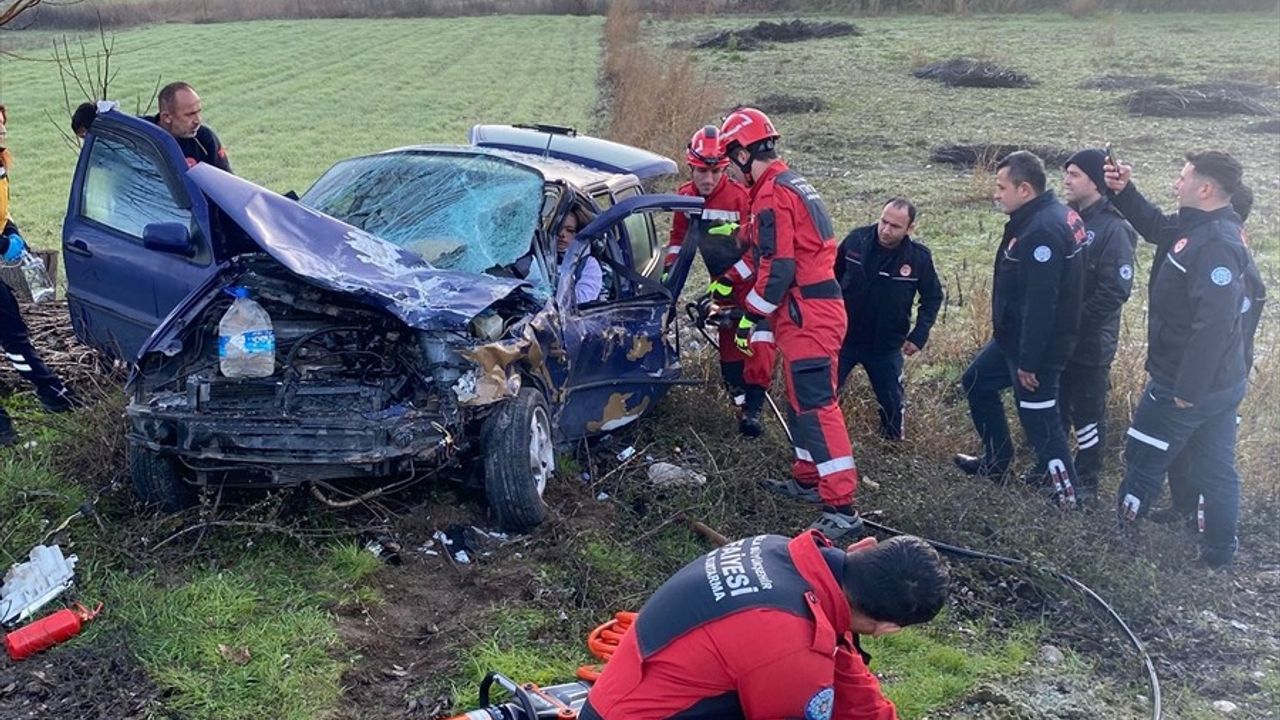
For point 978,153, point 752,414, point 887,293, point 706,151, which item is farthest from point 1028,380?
point 978,153

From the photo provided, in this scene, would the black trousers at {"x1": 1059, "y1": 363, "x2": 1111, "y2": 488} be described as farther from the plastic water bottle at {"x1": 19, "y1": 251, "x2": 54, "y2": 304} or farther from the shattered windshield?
the plastic water bottle at {"x1": 19, "y1": 251, "x2": 54, "y2": 304}

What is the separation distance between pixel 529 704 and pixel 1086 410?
3904mm

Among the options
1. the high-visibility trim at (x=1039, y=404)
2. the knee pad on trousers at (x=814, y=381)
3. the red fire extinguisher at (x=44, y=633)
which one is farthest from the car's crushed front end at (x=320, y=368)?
the high-visibility trim at (x=1039, y=404)

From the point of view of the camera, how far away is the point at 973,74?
21.8 metres

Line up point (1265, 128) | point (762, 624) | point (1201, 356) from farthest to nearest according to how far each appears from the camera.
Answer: point (1265, 128)
point (1201, 356)
point (762, 624)

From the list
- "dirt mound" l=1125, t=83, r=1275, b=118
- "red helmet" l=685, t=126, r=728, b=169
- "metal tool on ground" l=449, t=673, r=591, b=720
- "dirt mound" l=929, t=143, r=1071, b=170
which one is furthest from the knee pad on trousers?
"dirt mound" l=1125, t=83, r=1275, b=118

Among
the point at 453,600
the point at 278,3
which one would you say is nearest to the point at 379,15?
the point at 278,3

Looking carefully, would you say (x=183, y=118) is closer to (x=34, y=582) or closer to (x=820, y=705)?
(x=34, y=582)

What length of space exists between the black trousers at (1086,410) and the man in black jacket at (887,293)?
2.69 ft

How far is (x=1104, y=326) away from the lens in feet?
17.9

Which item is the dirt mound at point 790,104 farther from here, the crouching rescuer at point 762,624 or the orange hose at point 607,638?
the crouching rescuer at point 762,624

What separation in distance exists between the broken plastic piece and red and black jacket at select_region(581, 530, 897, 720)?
2.66 meters

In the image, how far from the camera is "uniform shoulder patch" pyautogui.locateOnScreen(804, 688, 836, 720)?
7.84 feet

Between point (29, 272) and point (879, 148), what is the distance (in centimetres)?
1156
